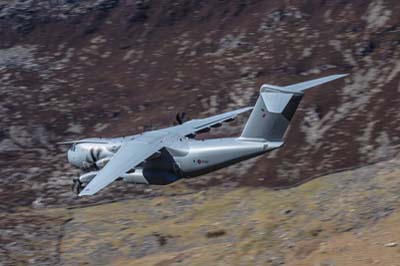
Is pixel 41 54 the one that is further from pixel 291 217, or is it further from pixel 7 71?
pixel 291 217

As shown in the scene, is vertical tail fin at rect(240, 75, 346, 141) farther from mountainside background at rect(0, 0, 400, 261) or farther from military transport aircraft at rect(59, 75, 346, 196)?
mountainside background at rect(0, 0, 400, 261)

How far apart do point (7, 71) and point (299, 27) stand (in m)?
25.3

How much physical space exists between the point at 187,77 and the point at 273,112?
2648cm

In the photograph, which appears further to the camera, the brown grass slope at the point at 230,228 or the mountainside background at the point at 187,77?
the mountainside background at the point at 187,77

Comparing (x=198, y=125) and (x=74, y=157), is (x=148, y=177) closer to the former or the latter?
(x=198, y=125)

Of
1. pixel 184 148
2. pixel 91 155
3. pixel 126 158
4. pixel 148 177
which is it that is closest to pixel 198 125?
pixel 184 148

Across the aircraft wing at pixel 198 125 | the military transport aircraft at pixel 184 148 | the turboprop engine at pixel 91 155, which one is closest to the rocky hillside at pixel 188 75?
the turboprop engine at pixel 91 155

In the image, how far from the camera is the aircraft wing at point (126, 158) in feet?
102

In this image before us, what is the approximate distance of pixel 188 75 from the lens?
Answer: 59.3 m

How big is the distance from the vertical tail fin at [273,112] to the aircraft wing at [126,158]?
15.3 feet

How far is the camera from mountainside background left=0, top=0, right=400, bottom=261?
4512cm

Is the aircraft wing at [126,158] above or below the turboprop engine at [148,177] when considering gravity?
above

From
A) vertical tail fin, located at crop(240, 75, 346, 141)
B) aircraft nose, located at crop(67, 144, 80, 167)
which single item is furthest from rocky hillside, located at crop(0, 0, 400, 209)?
vertical tail fin, located at crop(240, 75, 346, 141)

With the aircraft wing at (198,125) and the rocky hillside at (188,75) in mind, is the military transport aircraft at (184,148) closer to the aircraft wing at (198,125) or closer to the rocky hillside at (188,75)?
the aircraft wing at (198,125)
